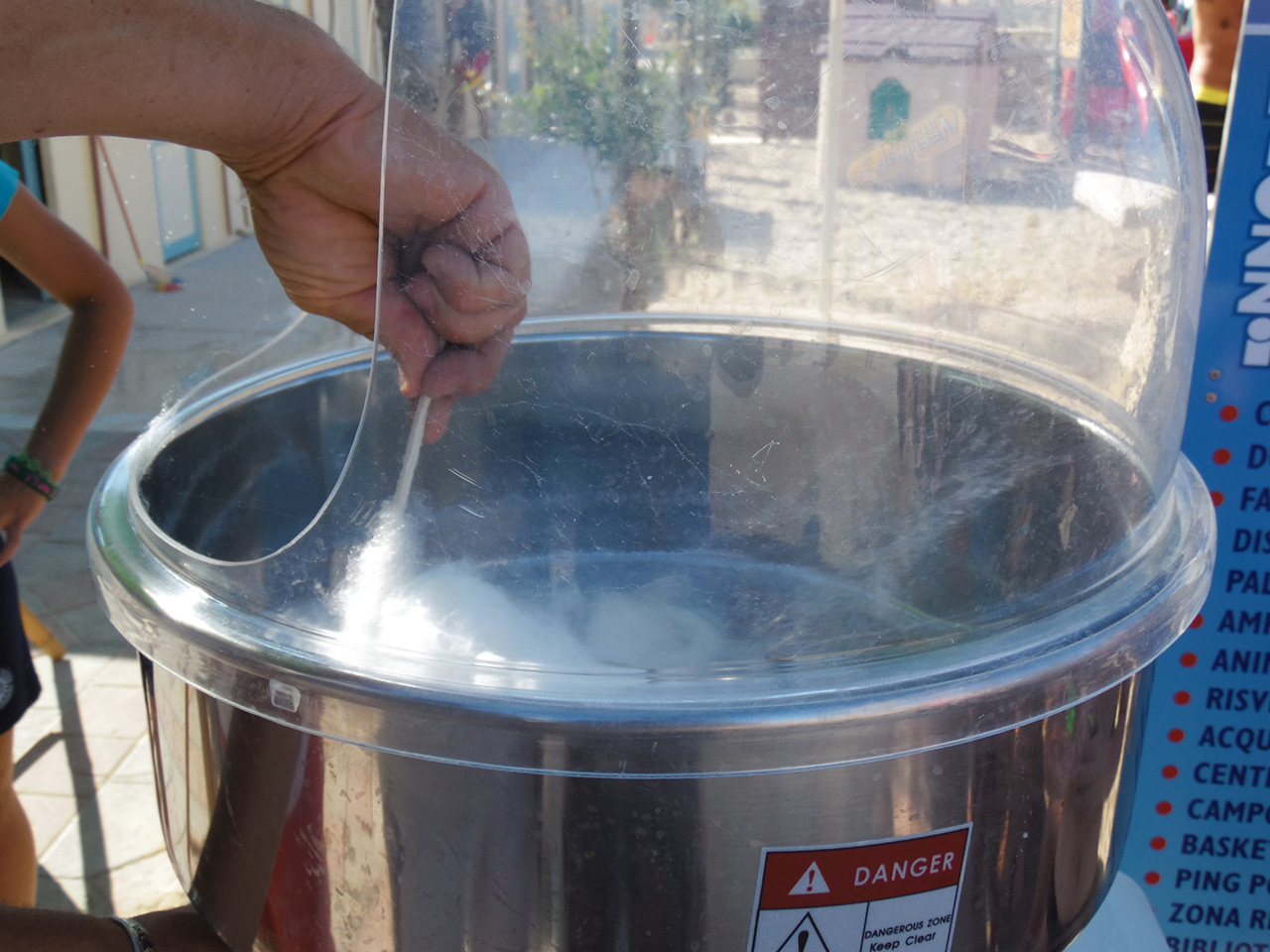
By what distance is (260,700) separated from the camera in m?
0.57

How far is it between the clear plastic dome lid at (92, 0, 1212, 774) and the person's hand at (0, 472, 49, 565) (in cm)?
56

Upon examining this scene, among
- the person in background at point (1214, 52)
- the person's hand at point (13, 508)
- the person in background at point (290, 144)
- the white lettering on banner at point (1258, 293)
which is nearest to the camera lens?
the person in background at point (290, 144)

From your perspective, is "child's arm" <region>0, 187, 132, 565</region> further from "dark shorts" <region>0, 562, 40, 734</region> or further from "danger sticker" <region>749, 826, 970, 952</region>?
"danger sticker" <region>749, 826, 970, 952</region>

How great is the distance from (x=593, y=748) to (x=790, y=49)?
0.50m

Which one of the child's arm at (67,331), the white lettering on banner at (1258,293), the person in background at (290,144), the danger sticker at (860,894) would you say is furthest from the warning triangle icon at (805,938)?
the child's arm at (67,331)

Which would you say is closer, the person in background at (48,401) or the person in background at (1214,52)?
the person in background at (48,401)

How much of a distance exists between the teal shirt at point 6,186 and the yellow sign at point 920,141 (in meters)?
1.06

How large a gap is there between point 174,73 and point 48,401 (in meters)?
0.90

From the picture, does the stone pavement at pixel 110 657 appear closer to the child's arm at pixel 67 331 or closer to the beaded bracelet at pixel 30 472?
the child's arm at pixel 67 331

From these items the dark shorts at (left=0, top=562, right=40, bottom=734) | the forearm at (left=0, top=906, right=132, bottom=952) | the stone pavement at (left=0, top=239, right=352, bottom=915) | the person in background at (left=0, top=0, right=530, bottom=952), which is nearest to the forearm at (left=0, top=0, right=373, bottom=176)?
the person in background at (left=0, top=0, right=530, bottom=952)

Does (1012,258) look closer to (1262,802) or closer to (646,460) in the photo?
(646,460)

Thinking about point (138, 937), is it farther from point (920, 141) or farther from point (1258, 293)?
point (1258, 293)

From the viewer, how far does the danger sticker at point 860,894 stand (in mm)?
548

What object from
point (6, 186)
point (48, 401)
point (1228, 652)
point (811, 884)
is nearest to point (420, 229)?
point (811, 884)
